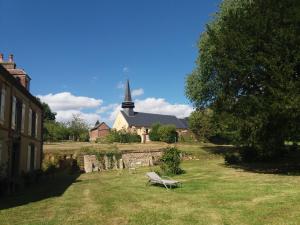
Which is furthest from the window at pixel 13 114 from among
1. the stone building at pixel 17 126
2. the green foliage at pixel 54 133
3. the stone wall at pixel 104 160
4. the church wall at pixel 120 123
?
the church wall at pixel 120 123

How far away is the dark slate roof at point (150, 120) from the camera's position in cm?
7400

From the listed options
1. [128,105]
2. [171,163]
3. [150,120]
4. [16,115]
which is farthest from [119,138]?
[16,115]

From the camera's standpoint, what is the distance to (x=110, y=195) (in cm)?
1419

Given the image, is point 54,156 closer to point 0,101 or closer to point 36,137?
point 36,137

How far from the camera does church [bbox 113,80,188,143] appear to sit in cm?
7325

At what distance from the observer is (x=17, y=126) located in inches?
795

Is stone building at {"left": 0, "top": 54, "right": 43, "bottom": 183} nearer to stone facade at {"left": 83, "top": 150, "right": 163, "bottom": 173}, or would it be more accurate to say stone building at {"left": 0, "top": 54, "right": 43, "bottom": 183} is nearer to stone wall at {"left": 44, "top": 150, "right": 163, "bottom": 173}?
stone wall at {"left": 44, "top": 150, "right": 163, "bottom": 173}

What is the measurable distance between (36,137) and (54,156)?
5.71m

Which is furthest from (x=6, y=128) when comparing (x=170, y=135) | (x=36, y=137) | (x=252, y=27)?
(x=170, y=135)

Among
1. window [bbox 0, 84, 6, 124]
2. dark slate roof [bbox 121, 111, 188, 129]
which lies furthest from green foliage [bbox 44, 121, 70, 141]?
window [bbox 0, 84, 6, 124]

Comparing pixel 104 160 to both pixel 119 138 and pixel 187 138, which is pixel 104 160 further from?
pixel 187 138

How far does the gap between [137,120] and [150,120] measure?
114 inches

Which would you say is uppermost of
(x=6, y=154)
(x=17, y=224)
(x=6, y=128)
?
(x=6, y=128)

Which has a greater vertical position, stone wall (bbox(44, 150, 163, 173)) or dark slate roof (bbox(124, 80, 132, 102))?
dark slate roof (bbox(124, 80, 132, 102))
